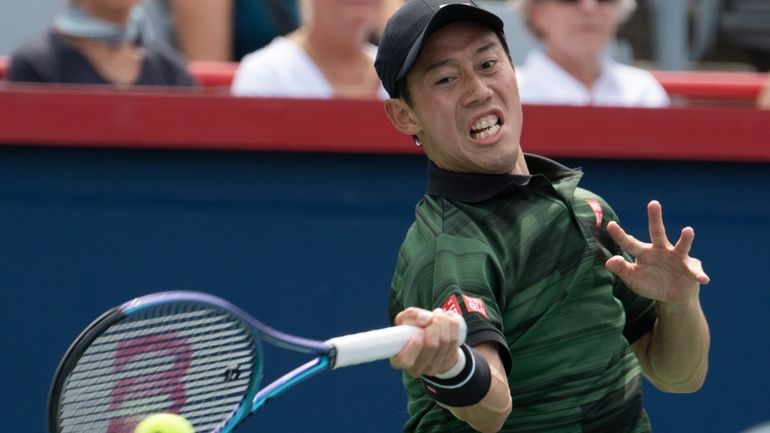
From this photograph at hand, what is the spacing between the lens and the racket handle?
7.72 ft

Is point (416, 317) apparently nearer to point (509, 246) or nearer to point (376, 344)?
point (376, 344)

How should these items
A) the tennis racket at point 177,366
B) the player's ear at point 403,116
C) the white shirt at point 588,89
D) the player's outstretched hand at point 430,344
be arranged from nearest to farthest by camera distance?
the player's outstretched hand at point 430,344, the tennis racket at point 177,366, the player's ear at point 403,116, the white shirt at point 588,89

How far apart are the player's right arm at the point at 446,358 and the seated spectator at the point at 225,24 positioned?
2.74 m

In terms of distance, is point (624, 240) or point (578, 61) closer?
point (624, 240)

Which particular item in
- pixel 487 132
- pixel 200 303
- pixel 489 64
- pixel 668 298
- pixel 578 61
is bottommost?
pixel 668 298

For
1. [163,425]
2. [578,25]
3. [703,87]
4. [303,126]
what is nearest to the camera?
[163,425]

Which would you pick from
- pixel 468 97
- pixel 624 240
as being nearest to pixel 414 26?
pixel 468 97

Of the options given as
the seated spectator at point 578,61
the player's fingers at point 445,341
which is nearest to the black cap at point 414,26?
the player's fingers at point 445,341

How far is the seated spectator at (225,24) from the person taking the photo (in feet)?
16.2

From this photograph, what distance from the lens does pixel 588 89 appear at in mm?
4594

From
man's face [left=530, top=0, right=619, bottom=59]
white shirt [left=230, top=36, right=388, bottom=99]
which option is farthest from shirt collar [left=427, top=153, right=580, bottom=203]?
man's face [left=530, top=0, right=619, bottom=59]

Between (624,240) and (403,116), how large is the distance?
1.55 ft

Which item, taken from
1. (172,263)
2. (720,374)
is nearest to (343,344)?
(172,263)

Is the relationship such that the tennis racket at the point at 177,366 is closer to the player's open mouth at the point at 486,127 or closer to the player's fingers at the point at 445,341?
the player's fingers at the point at 445,341
